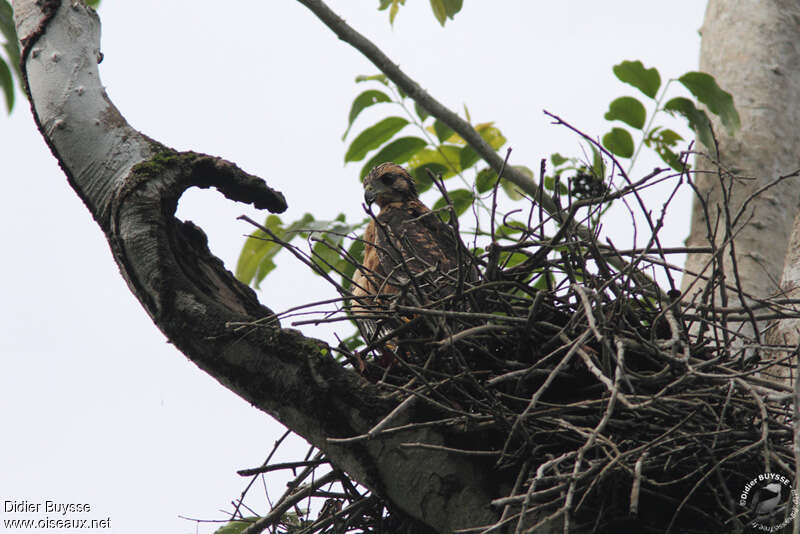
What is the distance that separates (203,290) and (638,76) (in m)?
2.67

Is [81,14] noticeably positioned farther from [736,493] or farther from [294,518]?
[736,493]

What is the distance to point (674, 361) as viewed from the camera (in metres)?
2.26

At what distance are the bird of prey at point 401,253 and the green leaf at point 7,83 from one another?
1858 mm

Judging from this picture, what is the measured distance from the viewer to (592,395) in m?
2.69

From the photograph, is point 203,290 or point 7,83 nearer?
point 203,290

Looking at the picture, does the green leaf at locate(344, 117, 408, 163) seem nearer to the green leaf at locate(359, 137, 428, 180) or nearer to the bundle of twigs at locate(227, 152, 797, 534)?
the green leaf at locate(359, 137, 428, 180)

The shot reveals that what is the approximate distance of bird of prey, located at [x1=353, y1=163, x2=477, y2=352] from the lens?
113 inches

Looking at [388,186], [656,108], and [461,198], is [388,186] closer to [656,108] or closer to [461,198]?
[461,198]

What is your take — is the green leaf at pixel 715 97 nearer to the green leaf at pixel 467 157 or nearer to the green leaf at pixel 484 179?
the green leaf at pixel 484 179

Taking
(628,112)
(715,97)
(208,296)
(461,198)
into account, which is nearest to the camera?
(208,296)
